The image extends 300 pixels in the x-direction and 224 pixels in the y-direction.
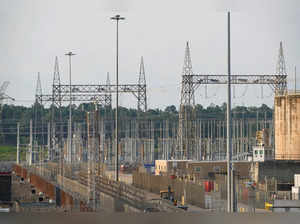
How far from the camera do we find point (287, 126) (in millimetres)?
24469

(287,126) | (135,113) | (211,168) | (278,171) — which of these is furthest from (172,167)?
(135,113)

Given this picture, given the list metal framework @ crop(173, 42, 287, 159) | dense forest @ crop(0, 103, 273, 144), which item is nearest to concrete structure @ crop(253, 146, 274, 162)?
metal framework @ crop(173, 42, 287, 159)

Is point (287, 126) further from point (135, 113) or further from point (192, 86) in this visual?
point (135, 113)

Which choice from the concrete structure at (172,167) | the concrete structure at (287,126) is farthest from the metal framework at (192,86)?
the concrete structure at (172,167)

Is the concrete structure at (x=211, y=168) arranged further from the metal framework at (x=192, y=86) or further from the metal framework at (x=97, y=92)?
the metal framework at (x=97, y=92)

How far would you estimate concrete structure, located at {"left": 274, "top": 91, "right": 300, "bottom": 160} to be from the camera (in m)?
24.0

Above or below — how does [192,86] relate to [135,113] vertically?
above

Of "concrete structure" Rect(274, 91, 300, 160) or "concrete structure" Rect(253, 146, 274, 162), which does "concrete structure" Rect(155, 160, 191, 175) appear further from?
"concrete structure" Rect(274, 91, 300, 160)

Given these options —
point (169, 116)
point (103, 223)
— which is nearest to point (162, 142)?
point (169, 116)

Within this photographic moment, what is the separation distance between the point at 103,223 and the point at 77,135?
38692mm

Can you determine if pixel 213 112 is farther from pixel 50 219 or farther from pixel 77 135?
pixel 50 219

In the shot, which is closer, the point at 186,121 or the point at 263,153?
the point at 263,153

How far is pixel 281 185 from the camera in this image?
69.5 feet

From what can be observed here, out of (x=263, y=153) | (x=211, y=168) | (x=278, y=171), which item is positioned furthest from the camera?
(x=263, y=153)
